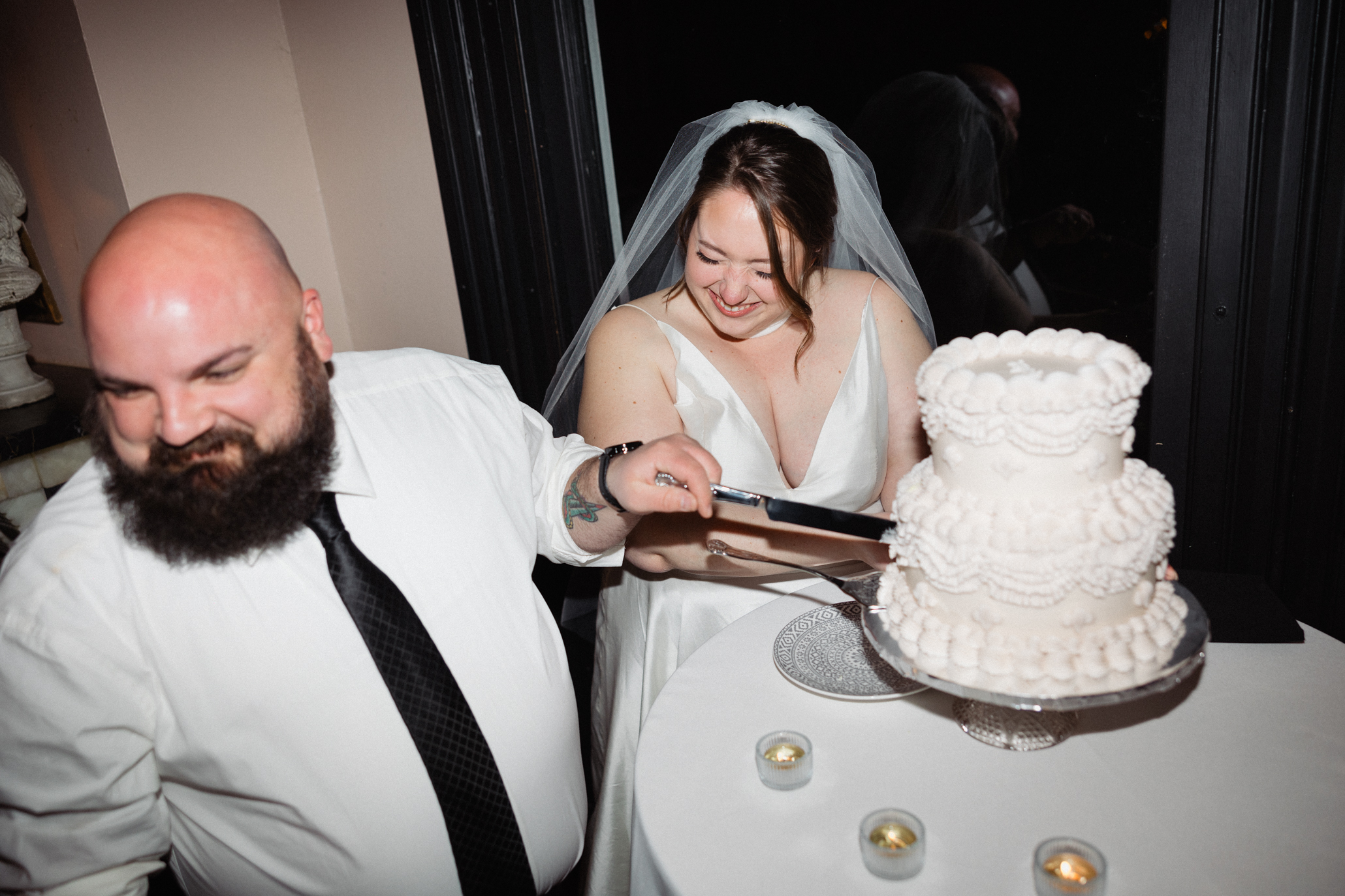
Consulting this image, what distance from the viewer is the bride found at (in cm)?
203

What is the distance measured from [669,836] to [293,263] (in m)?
3.33

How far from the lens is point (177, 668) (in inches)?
49.4

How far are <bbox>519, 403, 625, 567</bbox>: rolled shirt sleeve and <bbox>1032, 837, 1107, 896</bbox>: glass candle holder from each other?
1070mm

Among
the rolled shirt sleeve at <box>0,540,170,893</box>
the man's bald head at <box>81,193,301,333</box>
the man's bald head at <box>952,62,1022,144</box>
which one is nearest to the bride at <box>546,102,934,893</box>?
the man's bald head at <box>952,62,1022,144</box>

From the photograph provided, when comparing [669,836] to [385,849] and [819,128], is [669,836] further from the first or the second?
[819,128]

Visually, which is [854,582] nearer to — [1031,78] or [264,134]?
[1031,78]

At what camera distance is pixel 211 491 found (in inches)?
48.9

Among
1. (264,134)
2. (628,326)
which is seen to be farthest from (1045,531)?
(264,134)

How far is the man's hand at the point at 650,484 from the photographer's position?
62.8 inches

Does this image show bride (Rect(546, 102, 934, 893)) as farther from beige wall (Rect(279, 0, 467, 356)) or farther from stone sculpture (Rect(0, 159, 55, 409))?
stone sculpture (Rect(0, 159, 55, 409))

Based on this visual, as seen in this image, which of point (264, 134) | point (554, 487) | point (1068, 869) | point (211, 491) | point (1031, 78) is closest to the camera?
point (1068, 869)

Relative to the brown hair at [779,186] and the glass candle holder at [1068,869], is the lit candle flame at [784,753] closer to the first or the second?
the glass candle holder at [1068,869]

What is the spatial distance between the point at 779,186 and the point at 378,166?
88.8 inches

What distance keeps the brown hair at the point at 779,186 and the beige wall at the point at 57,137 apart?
2384mm
